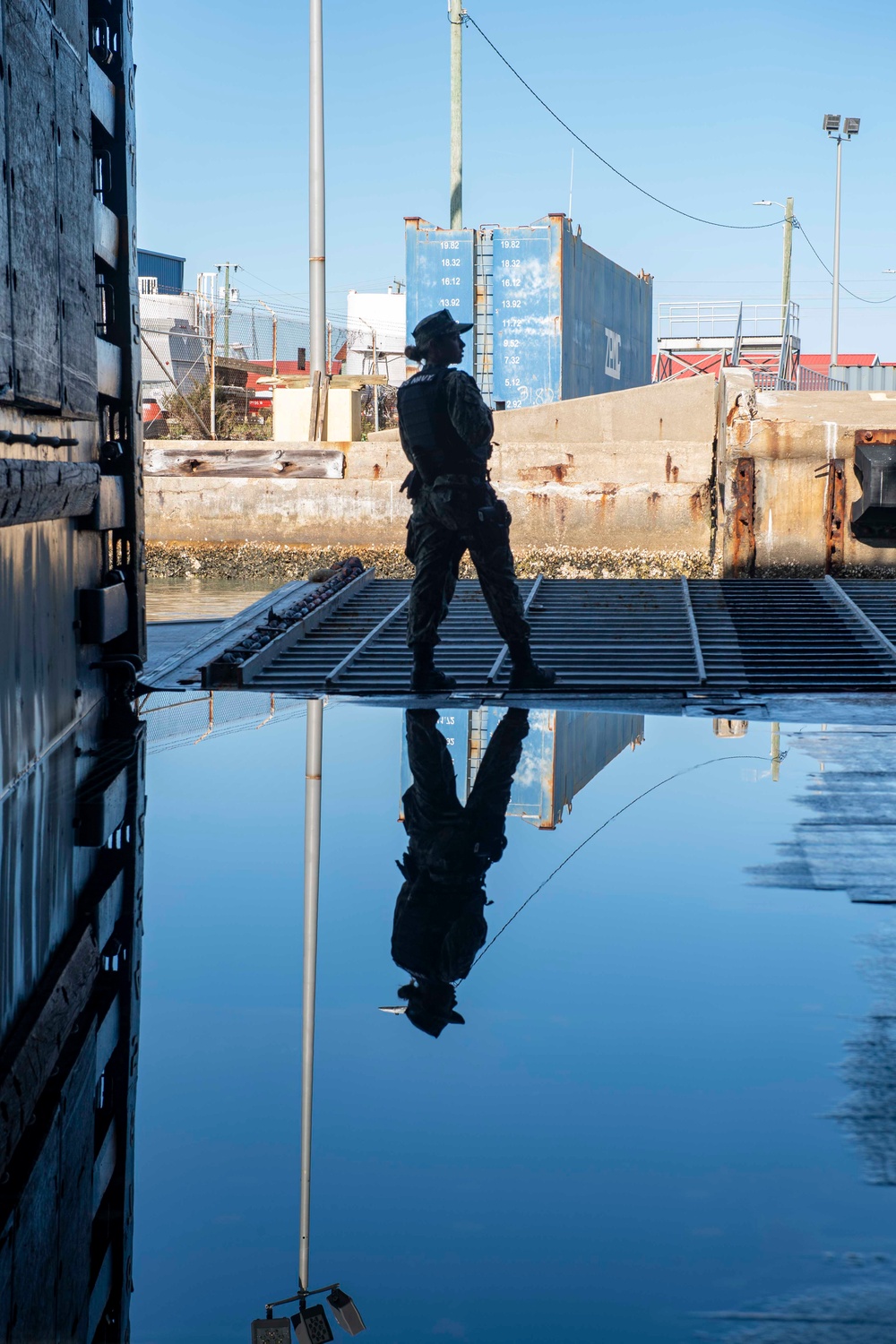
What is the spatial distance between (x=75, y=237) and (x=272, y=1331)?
554cm

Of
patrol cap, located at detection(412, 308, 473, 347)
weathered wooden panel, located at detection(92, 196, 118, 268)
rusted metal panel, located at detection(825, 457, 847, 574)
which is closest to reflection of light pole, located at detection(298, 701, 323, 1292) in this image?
patrol cap, located at detection(412, 308, 473, 347)

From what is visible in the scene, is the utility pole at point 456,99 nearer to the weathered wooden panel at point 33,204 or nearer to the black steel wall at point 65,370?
the black steel wall at point 65,370

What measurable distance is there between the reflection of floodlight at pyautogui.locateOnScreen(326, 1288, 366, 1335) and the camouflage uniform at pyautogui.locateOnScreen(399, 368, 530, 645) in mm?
5394

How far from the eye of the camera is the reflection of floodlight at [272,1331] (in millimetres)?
1835

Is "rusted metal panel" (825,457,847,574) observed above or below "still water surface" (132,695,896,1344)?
above

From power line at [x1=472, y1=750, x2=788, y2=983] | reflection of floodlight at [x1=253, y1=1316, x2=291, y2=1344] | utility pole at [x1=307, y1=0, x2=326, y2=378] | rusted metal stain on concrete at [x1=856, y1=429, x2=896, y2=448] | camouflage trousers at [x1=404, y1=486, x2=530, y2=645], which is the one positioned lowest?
reflection of floodlight at [x1=253, y1=1316, x2=291, y2=1344]

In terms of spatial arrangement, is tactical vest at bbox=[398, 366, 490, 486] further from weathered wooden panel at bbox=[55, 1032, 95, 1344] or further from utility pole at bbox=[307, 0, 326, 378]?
utility pole at bbox=[307, 0, 326, 378]

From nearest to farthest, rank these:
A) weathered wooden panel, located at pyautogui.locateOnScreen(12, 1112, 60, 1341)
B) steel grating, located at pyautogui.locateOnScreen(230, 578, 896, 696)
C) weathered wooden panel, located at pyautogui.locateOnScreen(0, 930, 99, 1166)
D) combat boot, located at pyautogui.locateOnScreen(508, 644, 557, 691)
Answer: weathered wooden panel, located at pyautogui.locateOnScreen(12, 1112, 60, 1341), weathered wooden panel, located at pyautogui.locateOnScreen(0, 930, 99, 1166), combat boot, located at pyautogui.locateOnScreen(508, 644, 557, 691), steel grating, located at pyautogui.locateOnScreen(230, 578, 896, 696)

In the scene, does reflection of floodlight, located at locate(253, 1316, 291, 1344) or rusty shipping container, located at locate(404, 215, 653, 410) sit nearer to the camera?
reflection of floodlight, located at locate(253, 1316, 291, 1344)

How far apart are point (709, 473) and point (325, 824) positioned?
13267 mm

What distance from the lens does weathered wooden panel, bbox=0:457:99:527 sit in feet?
15.7

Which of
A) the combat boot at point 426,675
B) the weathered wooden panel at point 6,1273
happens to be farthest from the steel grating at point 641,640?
the weathered wooden panel at point 6,1273

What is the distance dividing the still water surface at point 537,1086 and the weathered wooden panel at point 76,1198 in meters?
0.09

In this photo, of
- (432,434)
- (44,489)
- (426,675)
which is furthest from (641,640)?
(44,489)
